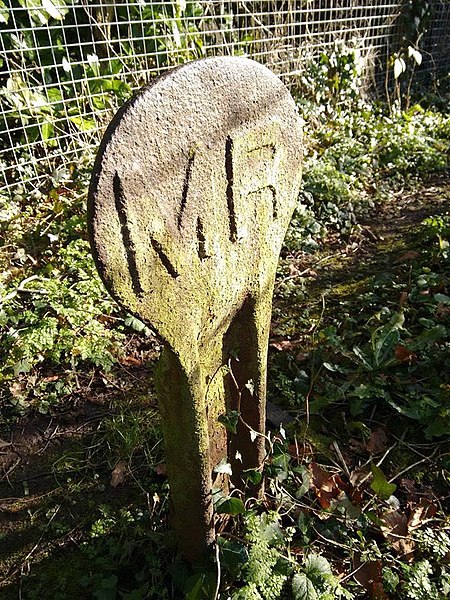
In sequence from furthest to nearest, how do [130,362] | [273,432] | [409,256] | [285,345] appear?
[409,256]
[285,345]
[130,362]
[273,432]

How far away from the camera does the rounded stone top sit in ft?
3.26

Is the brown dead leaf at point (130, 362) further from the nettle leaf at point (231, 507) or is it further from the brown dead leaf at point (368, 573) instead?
the brown dead leaf at point (368, 573)

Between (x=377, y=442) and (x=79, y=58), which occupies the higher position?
(x=79, y=58)

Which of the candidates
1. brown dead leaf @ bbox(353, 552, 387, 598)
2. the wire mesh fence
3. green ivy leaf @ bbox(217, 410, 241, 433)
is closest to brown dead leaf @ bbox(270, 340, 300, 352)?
brown dead leaf @ bbox(353, 552, 387, 598)

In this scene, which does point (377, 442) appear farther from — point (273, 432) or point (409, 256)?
point (409, 256)

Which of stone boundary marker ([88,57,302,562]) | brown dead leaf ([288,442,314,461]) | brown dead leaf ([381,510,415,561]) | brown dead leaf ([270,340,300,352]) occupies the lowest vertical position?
brown dead leaf ([381,510,415,561])

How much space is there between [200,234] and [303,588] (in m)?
1.17

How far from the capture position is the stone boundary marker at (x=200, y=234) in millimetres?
1012

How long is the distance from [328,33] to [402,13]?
1.97 m

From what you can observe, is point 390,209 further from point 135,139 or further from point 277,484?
point 135,139

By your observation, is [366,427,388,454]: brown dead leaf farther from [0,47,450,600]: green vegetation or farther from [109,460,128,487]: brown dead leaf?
[109,460,128,487]: brown dead leaf

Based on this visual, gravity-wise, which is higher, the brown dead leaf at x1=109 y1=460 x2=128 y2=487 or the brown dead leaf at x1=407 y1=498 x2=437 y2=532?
the brown dead leaf at x1=109 y1=460 x2=128 y2=487

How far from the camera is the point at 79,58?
4500mm

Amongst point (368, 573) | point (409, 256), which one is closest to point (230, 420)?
point (368, 573)
